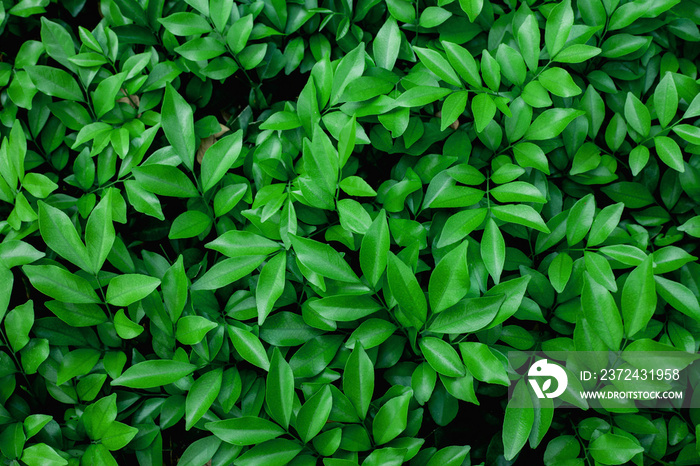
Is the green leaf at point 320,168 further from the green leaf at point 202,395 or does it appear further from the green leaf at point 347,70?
the green leaf at point 202,395

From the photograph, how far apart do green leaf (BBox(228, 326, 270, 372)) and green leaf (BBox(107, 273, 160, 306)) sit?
15cm

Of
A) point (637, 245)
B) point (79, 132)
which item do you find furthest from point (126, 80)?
point (637, 245)

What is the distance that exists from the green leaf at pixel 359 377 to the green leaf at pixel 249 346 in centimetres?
13

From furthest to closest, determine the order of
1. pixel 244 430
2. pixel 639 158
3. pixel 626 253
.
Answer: pixel 639 158
pixel 626 253
pixel 244 430

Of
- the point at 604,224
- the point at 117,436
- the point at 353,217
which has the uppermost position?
the point at 353,217

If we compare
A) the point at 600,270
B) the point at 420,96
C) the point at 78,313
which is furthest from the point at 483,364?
the point at 78,313

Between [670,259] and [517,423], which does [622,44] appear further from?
[517,423]

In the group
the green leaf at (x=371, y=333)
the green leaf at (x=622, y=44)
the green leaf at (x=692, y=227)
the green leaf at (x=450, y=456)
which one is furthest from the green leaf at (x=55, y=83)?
the green leaf at (x=692, y=227)

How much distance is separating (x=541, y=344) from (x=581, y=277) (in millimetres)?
138

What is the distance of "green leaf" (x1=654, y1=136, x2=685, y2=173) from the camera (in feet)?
3.05

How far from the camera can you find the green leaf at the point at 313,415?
776 millimetres

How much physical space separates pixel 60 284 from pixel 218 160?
1.11 feet

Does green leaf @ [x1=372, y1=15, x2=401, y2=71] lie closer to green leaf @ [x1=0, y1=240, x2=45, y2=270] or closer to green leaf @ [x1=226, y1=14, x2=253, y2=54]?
green leaf @ [x1=226, y1=14, x2=253, y2=54]

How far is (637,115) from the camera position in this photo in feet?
3.23
